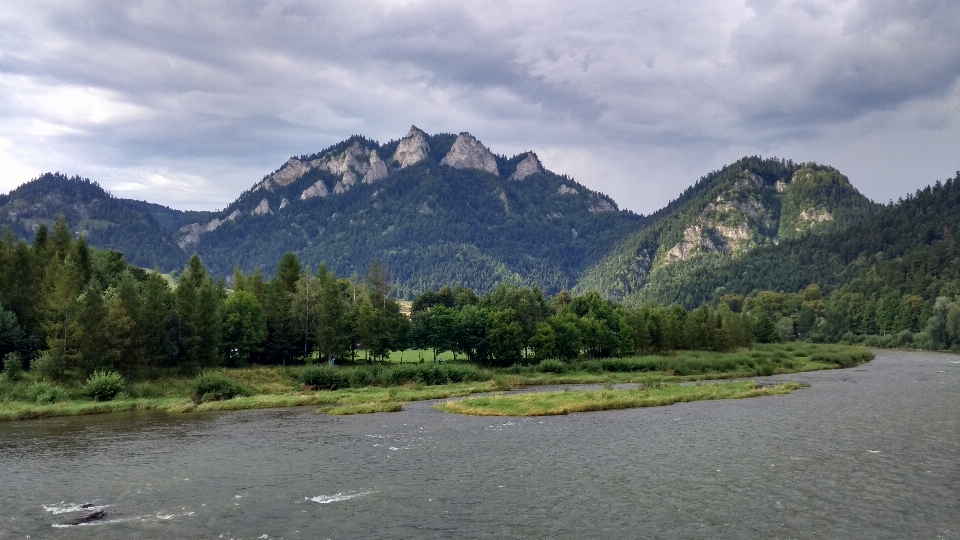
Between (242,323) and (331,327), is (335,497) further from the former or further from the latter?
(331,327)

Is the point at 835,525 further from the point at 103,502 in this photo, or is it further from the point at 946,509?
the point at 103,502

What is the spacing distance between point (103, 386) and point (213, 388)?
12.4 meters

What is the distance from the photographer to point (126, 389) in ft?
260

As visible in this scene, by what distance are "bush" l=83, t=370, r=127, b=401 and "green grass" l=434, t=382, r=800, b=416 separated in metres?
40.0

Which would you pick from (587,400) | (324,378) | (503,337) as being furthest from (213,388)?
(503,337)

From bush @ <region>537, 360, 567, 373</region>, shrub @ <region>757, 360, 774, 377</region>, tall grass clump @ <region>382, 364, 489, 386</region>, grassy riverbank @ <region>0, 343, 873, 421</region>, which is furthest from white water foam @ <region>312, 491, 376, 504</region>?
shrub @ <region>757, 360, 774, 377</region>

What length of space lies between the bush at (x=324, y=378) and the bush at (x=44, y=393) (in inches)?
1167

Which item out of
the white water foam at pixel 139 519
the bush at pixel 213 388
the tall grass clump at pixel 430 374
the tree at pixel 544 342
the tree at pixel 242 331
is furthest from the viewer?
the tree at pixel 544 342

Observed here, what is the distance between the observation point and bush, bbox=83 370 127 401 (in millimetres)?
74812

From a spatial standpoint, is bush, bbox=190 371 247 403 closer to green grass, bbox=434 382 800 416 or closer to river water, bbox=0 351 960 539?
river water, bbox=0 351 960 539

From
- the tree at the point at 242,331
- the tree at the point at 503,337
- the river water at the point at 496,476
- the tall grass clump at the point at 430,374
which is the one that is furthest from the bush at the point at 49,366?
the tree at the point at 503,337

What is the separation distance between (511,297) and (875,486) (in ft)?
339

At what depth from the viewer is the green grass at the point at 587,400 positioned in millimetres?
68000

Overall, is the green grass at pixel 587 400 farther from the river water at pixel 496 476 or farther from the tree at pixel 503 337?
the tree at pixel 503 337
